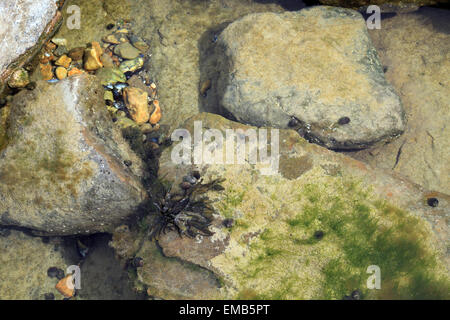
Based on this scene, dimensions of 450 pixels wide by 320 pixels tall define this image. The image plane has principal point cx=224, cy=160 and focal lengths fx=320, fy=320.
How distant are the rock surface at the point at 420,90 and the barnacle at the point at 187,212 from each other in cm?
349

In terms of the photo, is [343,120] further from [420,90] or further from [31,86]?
[31,86]

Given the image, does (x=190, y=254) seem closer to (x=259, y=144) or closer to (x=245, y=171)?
(x=245, y=171)

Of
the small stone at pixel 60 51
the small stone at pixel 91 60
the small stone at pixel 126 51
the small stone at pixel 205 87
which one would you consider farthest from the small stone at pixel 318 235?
the small stone at pixel 60 51

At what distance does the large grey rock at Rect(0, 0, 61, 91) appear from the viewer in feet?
18.4

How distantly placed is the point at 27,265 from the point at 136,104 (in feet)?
13.1

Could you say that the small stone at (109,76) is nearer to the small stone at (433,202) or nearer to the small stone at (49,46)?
the small stone at (49,46)

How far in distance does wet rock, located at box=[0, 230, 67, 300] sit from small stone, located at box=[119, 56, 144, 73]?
13.5 ft

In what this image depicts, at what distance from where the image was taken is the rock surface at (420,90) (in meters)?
6.62

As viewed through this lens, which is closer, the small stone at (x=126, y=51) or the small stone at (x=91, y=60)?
the small stone at (x=91, y=60)

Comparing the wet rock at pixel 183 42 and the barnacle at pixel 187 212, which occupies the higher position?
the wet rock at pixel 183 42

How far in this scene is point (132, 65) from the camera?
7453 millimetres
